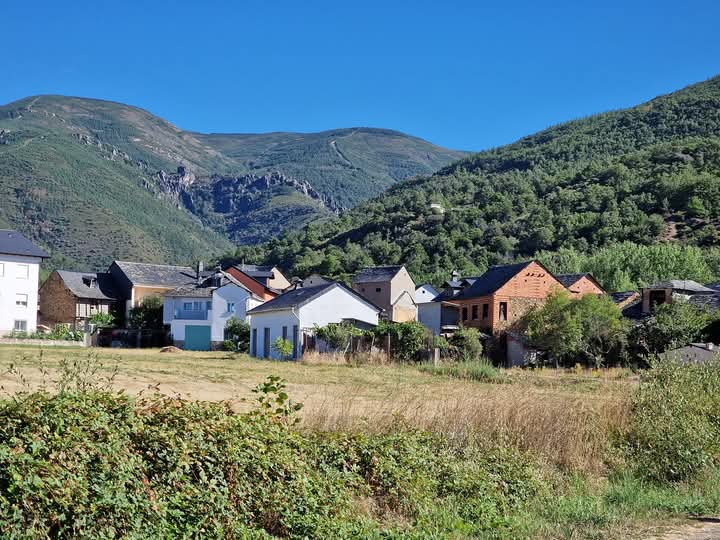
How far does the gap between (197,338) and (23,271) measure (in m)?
16.3

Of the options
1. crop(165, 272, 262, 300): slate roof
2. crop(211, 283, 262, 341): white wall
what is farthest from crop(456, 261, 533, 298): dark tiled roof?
crop(165, 272, 262, 300): slate roof

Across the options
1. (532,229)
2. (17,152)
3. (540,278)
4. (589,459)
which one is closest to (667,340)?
(540,278)

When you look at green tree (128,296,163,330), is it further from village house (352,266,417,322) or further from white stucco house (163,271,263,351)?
village house (352,266,417,322)

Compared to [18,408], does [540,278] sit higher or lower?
higher

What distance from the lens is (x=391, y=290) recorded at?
73.1 metres

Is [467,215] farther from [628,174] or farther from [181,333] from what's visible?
[181,333]

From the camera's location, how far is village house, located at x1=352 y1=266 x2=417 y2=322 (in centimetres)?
7188

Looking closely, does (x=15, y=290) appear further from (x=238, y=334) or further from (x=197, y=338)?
(x=238, y=334)

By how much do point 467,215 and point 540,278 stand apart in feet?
174

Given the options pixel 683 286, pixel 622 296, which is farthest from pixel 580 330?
pixel 622 296

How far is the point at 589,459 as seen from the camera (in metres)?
13.4

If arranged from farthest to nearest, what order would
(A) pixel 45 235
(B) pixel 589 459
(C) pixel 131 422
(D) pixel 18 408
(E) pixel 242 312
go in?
(A) pixel 45 235 → (E) pixel 242 312 → (B) pixel 589 459 → (C) pixel 131 422 → (D) pixel 18 408

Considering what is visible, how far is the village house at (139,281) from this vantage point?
80.5 metres

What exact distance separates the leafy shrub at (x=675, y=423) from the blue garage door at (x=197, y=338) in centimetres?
5649
